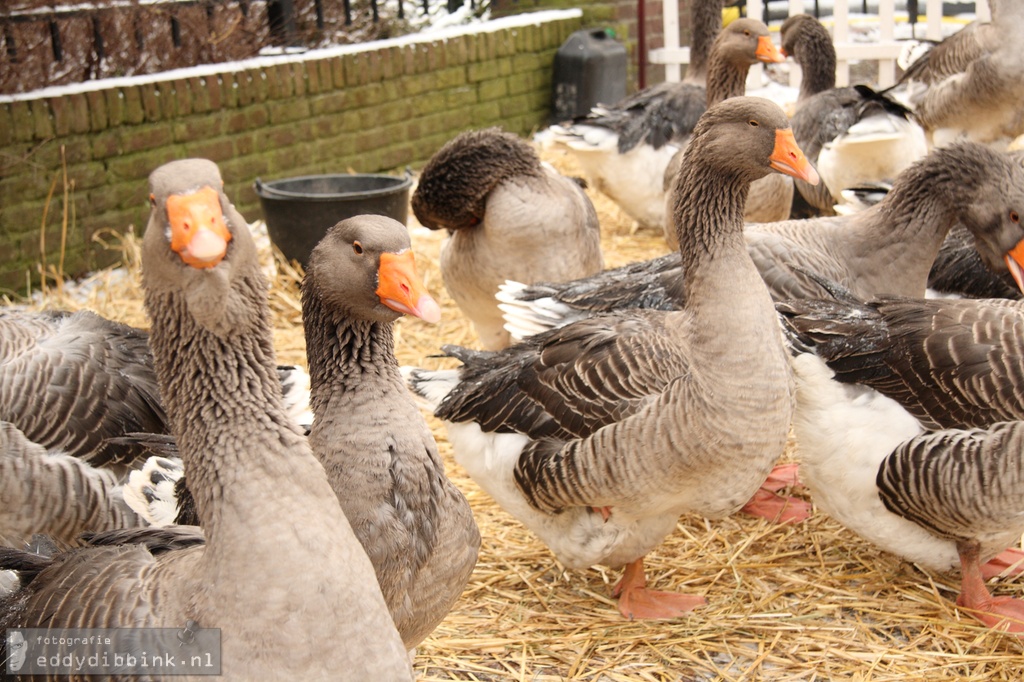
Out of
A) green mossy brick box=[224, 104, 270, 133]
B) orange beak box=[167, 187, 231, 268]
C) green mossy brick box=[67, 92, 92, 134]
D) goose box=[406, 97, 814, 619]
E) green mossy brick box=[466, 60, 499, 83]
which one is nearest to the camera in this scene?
orange beak box=[167, 187, 231, 268]

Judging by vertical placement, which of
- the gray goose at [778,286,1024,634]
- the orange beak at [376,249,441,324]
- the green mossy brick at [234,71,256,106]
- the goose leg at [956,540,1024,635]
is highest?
the green mossy brick at [234,71,256,106]

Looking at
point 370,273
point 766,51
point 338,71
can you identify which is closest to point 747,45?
point 766,51

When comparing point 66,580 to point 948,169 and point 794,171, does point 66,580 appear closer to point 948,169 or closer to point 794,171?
point 794,171

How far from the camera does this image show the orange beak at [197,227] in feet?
6.66

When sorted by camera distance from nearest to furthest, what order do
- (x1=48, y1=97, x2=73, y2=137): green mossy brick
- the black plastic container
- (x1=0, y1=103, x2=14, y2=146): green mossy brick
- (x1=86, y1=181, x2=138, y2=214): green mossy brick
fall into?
(x1=0, y1=103, x2=14, y2=146): green mossy brick < (x1=48, y1=97, x2=73, y2=137): green mossy brick < (x1=86, y1=181, x2=138, y2=214): green mossy brick < the black plastic container

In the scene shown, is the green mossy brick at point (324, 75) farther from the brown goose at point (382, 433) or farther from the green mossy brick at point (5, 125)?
the brown goose at point (382, 433)

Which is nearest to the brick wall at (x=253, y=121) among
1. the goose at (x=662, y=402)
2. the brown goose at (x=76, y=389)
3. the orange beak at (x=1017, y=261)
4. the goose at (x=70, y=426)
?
the brown goose at (x=76, y=389)

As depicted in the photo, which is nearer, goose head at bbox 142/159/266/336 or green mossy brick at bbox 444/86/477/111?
goose head at bbox 142/159/266/336

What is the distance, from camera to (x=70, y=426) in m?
3.74

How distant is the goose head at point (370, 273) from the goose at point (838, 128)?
456 centimetres

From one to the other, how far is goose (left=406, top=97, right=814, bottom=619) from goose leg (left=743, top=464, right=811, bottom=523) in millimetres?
874

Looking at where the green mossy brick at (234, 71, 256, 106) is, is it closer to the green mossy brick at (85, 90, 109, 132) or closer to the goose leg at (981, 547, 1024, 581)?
the green mossy brick at (85, 90, 109, 132)

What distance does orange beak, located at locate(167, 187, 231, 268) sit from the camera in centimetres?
203

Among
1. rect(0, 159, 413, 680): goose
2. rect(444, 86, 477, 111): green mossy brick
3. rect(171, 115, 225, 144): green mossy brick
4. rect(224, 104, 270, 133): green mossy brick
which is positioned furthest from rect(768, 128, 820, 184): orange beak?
rect(444, 86, 477, 111): green mossy brick
